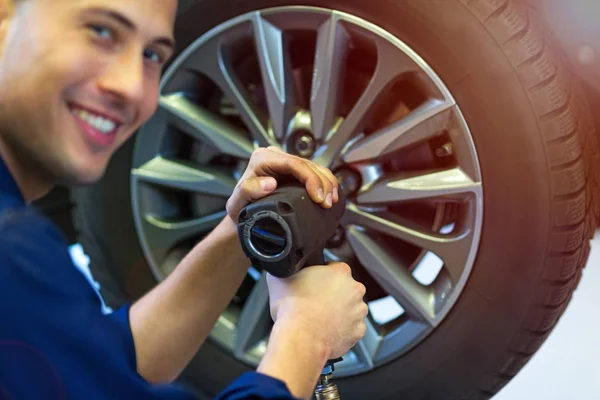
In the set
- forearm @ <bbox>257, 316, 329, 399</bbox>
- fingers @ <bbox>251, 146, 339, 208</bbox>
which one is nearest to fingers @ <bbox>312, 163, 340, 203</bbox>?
fingers @ <bbox>251, 146, 339, 208</bbox>

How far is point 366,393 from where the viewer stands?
1099mm

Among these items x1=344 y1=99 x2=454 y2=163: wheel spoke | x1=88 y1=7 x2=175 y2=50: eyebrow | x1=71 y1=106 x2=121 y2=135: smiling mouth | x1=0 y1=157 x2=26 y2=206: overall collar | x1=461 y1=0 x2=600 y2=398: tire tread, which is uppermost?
x1=461 y1=0 x2=600 y2=398: tire tread

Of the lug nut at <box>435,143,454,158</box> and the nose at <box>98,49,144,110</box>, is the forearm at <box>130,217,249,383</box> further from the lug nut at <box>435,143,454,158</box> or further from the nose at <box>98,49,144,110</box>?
the lug nut at <box>435,143,454,158</box>

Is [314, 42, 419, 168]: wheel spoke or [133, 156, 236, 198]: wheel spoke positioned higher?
[314, 42, 419, 168]: wheel spoke

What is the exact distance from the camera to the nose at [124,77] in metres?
0.63

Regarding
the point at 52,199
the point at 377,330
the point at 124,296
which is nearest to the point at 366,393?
the point at 377,330

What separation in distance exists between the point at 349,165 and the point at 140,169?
403mm

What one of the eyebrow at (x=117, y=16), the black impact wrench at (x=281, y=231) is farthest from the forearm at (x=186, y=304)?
the eyebrow at (x=117, y=16)

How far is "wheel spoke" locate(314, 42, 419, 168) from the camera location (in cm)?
97

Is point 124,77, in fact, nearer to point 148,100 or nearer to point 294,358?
point 148,100

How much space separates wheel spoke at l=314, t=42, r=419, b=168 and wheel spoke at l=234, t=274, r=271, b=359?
0.84 ft

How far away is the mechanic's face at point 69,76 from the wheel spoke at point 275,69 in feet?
1.28

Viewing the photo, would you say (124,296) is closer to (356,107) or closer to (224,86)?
(224,86)

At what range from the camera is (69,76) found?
61cm
